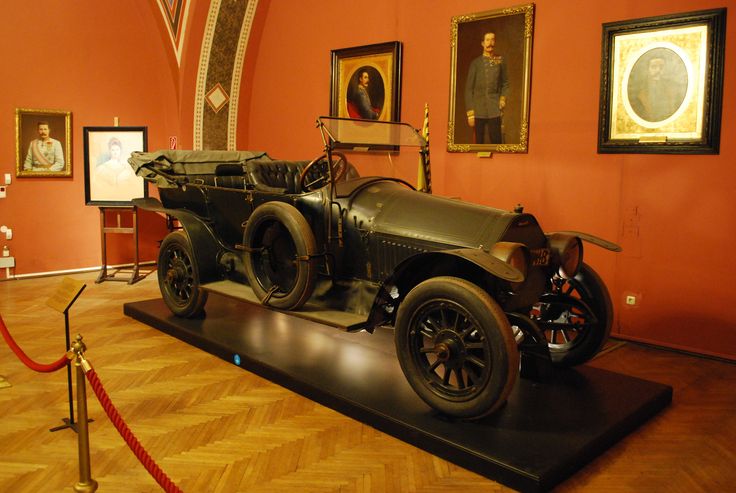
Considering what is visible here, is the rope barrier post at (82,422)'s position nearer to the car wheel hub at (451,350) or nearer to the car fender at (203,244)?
the car wheel hub at (451,350)

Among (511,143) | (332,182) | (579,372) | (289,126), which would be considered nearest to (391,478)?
(579,372)

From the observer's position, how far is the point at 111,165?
8.13 m

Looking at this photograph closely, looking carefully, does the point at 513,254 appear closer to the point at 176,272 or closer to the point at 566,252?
the point at 566,252

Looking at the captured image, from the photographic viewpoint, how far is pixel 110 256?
8727mm

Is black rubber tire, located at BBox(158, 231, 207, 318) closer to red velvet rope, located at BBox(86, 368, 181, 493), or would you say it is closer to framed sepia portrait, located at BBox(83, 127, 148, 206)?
framed sepia portrait, located at BBox(83, 127, 148, 206)

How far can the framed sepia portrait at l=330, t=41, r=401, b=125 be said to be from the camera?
7.25 m

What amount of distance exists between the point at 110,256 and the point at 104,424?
531 centimetres

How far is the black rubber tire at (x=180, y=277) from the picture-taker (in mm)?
5547

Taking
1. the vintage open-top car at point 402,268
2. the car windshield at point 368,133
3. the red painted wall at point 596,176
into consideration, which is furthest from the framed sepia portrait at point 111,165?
the car windshield at point 368,133

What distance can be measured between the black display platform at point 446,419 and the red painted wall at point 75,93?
12.0 feet

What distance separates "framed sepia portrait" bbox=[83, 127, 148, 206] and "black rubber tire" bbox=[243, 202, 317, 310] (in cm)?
376

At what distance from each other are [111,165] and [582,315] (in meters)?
6.13

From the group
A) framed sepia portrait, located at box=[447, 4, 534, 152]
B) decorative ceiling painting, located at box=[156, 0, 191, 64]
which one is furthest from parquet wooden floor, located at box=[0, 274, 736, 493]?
decorative ceiling painting, located at box=[156, 0, 191, 64]

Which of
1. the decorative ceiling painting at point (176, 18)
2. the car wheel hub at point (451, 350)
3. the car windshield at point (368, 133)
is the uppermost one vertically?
the decorative ceiling painting at point (176, 18)
